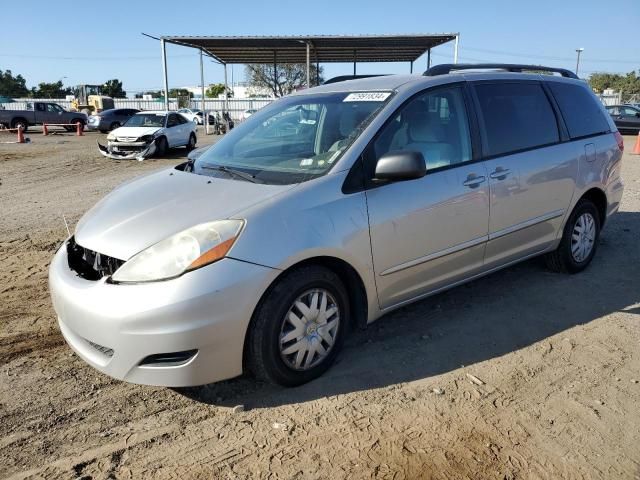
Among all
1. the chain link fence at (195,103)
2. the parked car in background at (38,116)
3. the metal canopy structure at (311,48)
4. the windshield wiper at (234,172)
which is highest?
the metal canopy structure at (311,48)

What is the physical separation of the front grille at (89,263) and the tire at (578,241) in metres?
3.86

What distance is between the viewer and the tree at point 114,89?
243 feet

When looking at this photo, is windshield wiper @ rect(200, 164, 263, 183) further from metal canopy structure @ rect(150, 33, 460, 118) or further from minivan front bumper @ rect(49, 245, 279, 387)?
metal canopy structure @ rect(150, 33, 460, 118)

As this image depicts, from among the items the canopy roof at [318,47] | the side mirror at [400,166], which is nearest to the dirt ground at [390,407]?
the side mirror at [400,166]

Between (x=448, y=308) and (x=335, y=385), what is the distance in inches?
59.7

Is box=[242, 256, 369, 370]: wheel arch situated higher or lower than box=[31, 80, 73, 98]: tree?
lower

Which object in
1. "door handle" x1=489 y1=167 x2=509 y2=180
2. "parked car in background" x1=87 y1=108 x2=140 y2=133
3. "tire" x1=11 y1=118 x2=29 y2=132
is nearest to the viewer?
"door handle" x1=489 y1=167 x2=509 y2=180

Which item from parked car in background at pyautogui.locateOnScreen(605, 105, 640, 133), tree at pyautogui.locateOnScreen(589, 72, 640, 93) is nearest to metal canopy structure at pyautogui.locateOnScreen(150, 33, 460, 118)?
parked car in background at pyautogui.locateOnScreen(605, 105, 640, 133)

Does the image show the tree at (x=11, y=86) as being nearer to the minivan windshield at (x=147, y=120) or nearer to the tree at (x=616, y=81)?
the minivan windshield at (x=147, y=120)

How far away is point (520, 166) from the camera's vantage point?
4121mm

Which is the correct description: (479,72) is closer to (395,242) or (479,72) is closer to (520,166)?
(520,166)

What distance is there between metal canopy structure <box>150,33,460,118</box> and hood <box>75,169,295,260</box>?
18846 millimetres

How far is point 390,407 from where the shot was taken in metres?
2.95

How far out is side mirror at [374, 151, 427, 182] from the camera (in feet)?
10.3
